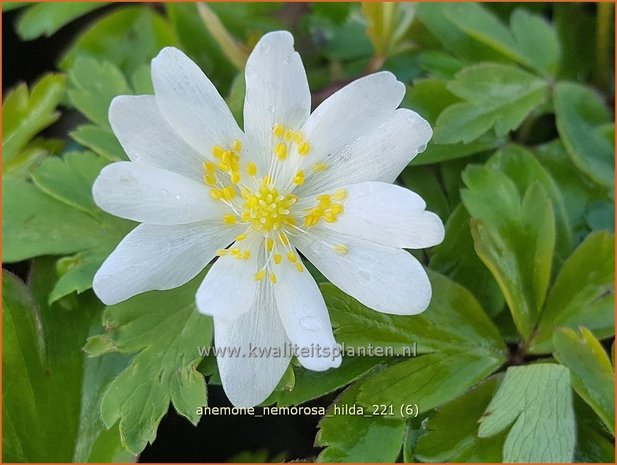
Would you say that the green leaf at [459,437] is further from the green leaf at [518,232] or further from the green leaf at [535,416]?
the green leaf at [518,232]

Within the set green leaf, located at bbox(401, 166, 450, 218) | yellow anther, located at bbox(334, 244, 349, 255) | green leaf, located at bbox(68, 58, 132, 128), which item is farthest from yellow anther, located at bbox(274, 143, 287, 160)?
green leaf, located at bbox(68, 58, 132, 128)

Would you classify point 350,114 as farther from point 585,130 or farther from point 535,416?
point 585,130

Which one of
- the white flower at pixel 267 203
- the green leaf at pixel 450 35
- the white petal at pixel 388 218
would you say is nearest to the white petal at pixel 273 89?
the white flower at pixel 267 203

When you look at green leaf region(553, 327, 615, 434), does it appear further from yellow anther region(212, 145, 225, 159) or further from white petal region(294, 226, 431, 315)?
yellow anther region(212, 145, 225, 159)

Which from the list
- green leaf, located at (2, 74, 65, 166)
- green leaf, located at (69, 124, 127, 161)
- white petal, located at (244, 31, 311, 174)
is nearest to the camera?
white petal, located at (244, 31, 311, 174)

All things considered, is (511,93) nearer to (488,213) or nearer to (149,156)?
(488,213)

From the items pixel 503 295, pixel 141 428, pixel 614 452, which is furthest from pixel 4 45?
pixel 614 452

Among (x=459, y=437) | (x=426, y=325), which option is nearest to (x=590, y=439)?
(x=459, y=437)
